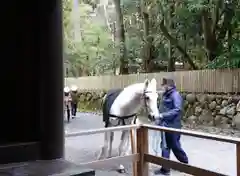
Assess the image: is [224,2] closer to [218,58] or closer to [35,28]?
[218,58]

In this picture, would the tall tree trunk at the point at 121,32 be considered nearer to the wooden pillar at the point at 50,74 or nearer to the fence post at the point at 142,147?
the fence post at the point at 142,147

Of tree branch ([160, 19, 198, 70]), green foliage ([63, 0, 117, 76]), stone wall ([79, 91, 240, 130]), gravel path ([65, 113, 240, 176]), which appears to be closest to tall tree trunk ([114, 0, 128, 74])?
green foliage ([63, 0, 117, 76])

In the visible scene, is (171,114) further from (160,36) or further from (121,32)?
(121,32)

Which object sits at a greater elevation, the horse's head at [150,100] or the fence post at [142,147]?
the horse's head at [150,100]

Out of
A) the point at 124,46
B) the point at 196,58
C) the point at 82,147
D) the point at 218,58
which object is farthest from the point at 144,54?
the point at 82,147

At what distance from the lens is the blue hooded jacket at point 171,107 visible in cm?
501

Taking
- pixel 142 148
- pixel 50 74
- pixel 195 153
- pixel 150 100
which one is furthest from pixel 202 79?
pixel 50 74

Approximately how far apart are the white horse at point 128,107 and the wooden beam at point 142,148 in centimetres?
113

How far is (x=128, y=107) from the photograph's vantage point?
5.53 m

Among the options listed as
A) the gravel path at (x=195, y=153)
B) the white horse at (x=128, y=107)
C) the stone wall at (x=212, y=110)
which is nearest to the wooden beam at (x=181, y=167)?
the gravel path at (x=195, y=153)

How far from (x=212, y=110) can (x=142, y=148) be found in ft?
22.4

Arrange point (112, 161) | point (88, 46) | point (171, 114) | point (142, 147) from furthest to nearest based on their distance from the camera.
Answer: point (88, 46), point (171, 114), point (142, 147), point (112, 161)

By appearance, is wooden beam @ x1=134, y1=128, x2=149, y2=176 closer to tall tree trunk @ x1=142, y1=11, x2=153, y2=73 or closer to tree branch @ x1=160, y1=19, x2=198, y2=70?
tree branch @ x1=160, y1=19, x2=198, y2=70

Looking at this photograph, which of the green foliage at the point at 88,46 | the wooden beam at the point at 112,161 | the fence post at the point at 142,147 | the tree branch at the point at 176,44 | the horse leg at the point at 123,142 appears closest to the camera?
the wooden beam at the point at 112,161
